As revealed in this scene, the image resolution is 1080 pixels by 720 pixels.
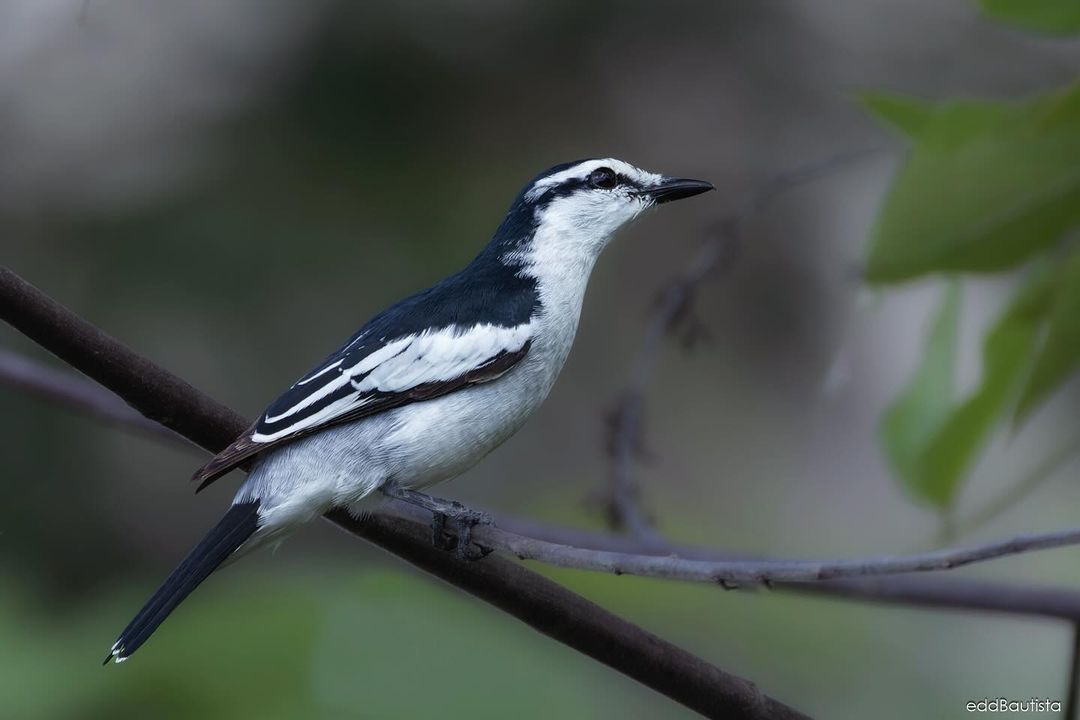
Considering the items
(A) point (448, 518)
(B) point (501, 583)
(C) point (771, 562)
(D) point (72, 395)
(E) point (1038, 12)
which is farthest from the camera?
(D) point (72, 395)

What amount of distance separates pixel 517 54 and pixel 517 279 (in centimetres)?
389

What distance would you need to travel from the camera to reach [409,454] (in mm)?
2578

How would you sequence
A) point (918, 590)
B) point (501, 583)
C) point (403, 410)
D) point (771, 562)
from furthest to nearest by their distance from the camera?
point (918, 590) < point (403, 410) < point (501, 583) < point (771, 562)

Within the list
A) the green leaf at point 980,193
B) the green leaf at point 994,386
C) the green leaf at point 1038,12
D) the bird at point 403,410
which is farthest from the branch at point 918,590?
the green leaf at point 1038,12

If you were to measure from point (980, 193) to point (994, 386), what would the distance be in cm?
47

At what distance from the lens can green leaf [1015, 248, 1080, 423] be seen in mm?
2205

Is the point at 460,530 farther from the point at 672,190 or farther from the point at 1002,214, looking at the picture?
the point at 672,190

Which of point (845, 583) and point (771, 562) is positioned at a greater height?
point (771, 562)

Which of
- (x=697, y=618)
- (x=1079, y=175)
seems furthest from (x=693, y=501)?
(x=1079, y=175)

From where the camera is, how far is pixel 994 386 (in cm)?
251

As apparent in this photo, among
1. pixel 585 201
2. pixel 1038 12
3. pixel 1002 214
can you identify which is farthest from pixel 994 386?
pixel 585 201

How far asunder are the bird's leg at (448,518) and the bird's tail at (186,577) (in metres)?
0.35

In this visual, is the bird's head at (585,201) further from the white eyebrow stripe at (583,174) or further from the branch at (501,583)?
the branch at (501,583)

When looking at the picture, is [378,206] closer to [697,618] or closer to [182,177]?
[182,177]
